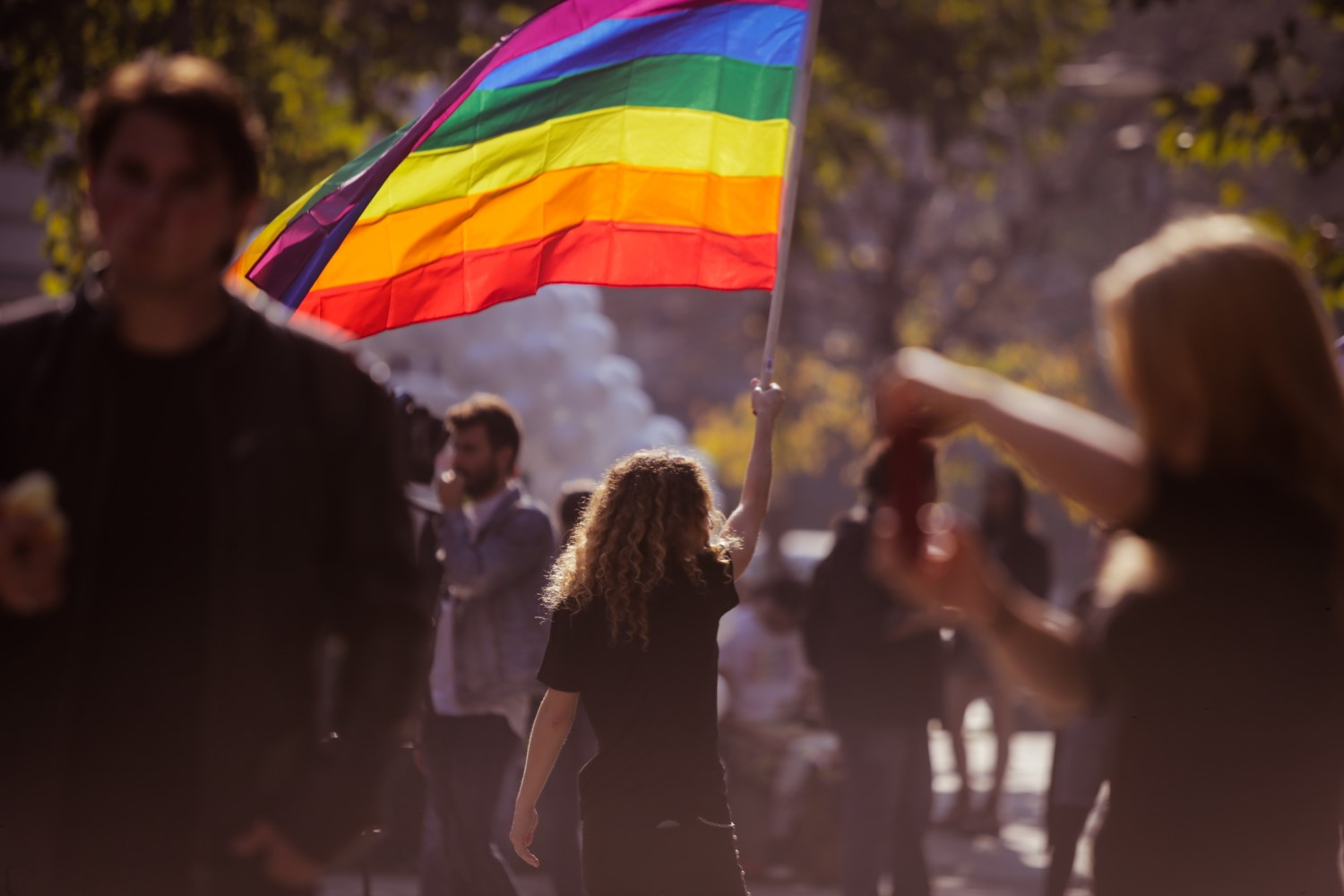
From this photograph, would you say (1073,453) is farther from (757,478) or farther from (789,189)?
(789,189)

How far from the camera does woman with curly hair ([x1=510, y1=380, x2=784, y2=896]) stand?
15.0 ft

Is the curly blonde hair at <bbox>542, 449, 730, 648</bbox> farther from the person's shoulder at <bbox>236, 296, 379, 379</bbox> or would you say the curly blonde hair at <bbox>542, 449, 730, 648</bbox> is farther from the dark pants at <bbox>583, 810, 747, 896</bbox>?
the person's shoulder at <bbox>236, 296, 379, 379</bbox>

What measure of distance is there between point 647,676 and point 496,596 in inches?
97.7

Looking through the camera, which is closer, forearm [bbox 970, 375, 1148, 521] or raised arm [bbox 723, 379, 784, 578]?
forearm [bbox 970, 375, 1148, 521]

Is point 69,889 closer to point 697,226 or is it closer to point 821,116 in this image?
point 697,226

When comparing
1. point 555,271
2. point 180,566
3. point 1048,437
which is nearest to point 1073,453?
point 1048,437

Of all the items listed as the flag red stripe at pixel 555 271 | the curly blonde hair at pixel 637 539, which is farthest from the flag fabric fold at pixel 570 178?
the curly blonde hair at pixel 637 539

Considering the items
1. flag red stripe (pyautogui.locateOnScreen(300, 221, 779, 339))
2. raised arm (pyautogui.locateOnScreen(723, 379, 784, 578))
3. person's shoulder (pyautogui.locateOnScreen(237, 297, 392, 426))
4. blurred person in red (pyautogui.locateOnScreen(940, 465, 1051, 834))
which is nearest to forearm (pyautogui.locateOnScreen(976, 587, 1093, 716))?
person's shoulder (pyautogui.locateOnScreen(237, 297, 392, 426))

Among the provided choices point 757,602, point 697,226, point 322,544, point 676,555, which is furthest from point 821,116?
point 322,544

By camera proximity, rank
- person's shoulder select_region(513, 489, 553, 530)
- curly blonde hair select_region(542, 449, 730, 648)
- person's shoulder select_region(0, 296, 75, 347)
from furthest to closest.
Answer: person's shoulder select_region(513, 489, 553, 530), curly blonde hair select_region(542, 449, 730, 648), person's shoulder select_region(0, 296, 75, 347)

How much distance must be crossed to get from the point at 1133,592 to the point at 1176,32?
24.4 m

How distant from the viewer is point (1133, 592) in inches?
101

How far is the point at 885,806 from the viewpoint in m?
8.00

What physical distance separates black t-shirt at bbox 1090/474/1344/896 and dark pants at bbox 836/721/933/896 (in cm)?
531
